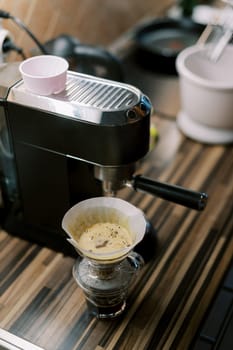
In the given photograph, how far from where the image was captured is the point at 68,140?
0.84 m

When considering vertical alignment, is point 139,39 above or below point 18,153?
below

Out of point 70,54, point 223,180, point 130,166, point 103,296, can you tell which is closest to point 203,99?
point 223,180

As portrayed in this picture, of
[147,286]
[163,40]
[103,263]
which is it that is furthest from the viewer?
[163,40]

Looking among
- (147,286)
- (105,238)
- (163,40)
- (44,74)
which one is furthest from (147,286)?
(163,40)

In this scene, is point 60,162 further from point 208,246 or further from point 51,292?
point 208,246

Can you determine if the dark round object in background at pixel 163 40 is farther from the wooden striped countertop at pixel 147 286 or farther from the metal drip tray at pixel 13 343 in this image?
the metal drip tray at pixel 13 343

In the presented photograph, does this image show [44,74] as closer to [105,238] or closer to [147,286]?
[105,238]

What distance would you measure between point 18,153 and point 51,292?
9.9 inches

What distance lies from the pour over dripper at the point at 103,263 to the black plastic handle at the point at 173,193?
2.8 inches

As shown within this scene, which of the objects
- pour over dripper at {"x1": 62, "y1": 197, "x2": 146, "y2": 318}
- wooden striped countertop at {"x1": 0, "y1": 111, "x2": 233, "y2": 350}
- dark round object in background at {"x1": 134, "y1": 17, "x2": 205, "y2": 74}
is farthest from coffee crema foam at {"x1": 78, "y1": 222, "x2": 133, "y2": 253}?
dark round object in background at {"x1": 134, "y1": 17, "x2": 205, "y2": 74}

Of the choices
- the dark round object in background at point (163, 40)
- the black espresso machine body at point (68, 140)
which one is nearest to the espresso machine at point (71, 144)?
the black espresso machine body at point (68, 140)

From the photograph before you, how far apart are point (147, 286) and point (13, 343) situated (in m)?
0.25

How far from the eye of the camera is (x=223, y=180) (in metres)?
1.19

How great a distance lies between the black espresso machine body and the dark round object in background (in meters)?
0.66
